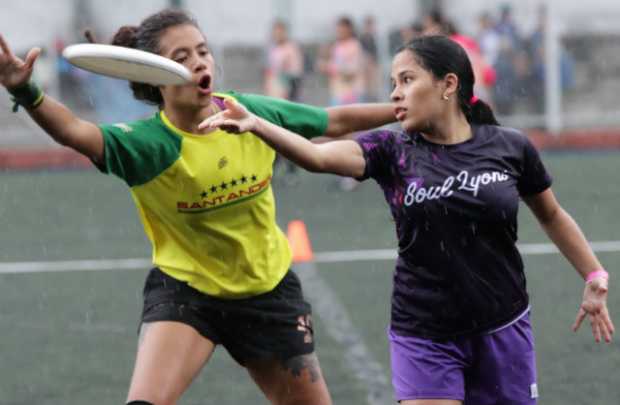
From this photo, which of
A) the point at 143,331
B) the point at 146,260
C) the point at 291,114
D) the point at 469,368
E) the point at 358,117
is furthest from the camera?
the point at 146,260

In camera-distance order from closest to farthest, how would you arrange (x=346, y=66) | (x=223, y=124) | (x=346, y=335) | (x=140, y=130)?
(x=223, y=124), (x=140, y=130), (x=346, y=335), (x=346, y=66)

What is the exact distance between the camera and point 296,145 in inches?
168

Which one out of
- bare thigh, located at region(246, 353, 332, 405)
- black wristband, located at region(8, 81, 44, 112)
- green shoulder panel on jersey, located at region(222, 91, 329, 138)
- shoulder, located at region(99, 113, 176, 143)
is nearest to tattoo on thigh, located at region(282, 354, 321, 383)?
bare thigh, located at region(246, 353, 332, 405)

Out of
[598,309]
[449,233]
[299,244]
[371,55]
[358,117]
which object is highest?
[358,117]

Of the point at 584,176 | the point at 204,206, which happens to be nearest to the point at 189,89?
the point at 204,206

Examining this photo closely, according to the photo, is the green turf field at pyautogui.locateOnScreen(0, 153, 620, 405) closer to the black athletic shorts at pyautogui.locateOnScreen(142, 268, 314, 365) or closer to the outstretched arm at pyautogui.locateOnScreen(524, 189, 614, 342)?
the black athletic shorts at pyautogui.locateOnScreen(142, 268, 314, 365)

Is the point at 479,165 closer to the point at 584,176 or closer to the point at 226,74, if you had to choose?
the point at 584,176

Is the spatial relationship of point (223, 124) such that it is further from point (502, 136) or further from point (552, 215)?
point (552, 215)

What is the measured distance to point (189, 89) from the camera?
4672mm

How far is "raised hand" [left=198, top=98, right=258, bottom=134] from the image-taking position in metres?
4.04

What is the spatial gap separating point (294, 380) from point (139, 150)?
108 cm

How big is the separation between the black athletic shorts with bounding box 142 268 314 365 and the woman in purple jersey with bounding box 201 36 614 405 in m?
0.50

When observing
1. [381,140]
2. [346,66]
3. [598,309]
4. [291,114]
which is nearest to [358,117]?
[291,114]

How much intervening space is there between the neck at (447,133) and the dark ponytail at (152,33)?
982 millimetres
